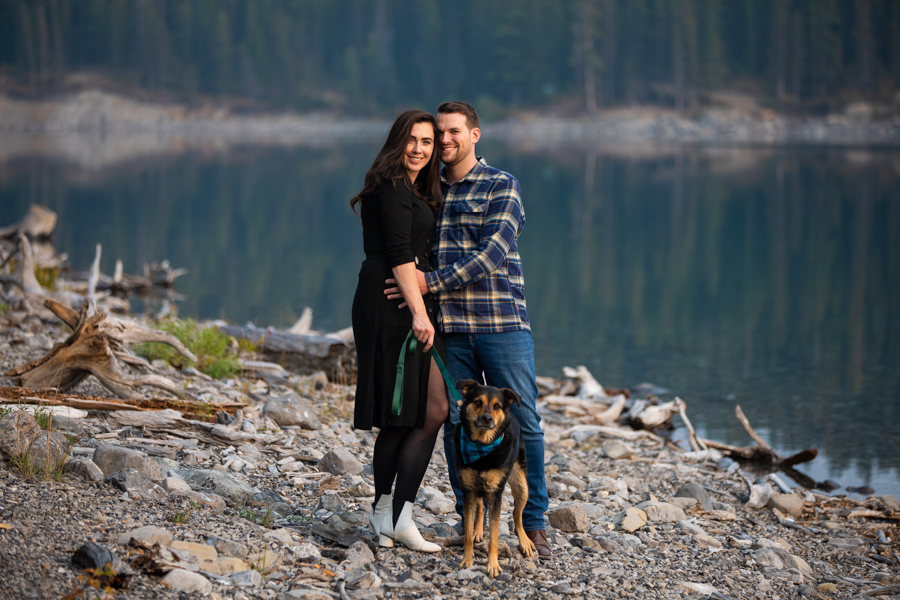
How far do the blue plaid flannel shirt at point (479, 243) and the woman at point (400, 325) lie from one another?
0.30 feet

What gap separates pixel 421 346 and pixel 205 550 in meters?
1.41

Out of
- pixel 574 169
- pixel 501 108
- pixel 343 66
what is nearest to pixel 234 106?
pixel 343 66

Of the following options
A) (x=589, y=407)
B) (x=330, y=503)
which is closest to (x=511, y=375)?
(x=330, y=503)

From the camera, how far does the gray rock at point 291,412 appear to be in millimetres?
6746

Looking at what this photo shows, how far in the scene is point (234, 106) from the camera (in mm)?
98938

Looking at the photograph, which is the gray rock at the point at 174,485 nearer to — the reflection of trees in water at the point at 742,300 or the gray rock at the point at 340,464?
the gray rock at the point at 340,464

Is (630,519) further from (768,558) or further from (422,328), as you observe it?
(422,328)

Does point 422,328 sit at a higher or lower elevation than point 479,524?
higher

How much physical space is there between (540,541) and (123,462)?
95.3 inches

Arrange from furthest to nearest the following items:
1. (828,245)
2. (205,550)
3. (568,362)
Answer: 1. (828,245)
2. (568,362)
3. (205,550)

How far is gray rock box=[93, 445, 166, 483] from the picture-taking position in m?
4.77

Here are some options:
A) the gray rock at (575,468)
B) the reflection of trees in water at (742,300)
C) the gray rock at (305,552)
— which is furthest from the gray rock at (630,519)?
the reflection of trees in water at (742,300)

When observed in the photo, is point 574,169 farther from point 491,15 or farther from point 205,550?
point 491,15

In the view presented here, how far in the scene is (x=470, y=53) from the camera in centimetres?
10531
